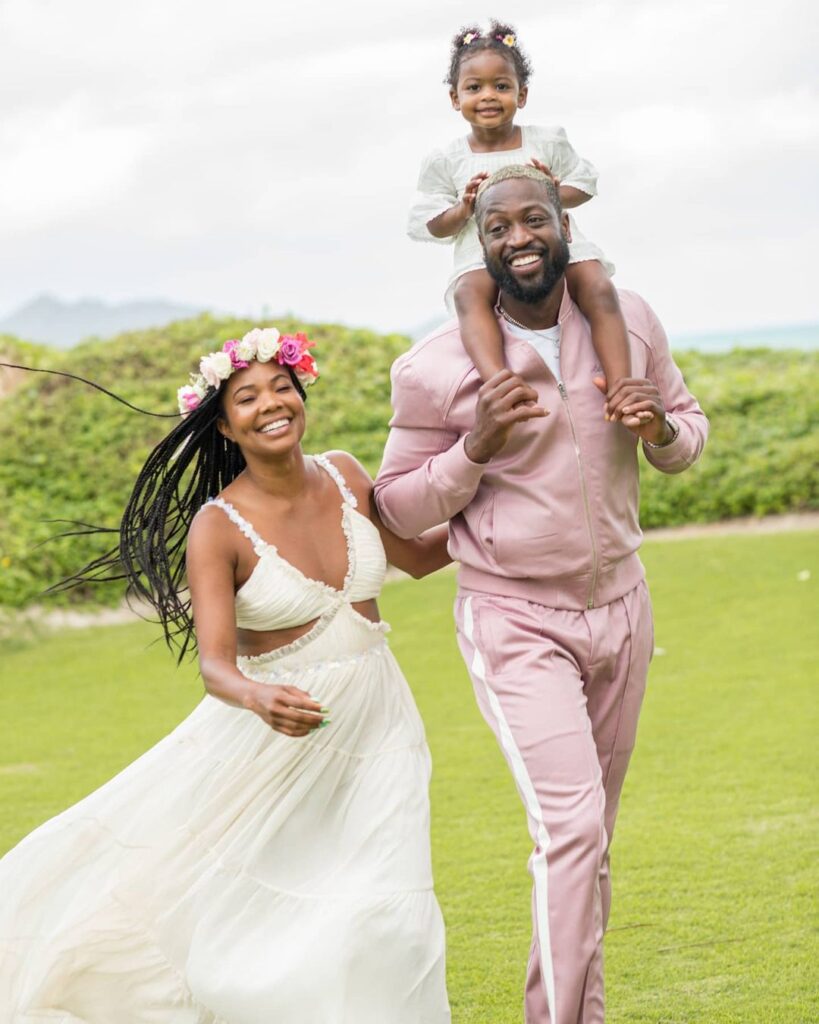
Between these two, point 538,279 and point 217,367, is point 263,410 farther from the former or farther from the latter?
point 538,279

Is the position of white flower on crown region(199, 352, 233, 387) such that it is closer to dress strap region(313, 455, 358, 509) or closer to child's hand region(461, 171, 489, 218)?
dress strap region(313, 455, 358, 509)

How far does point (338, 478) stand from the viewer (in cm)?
404

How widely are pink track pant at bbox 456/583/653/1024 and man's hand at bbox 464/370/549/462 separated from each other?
39 cm

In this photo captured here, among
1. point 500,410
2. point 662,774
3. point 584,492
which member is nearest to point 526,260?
point 500,410

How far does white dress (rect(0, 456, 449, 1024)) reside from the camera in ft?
12.1

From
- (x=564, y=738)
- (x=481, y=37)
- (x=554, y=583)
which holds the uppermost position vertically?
(x=481, y=37)

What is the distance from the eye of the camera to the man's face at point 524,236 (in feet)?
12.2

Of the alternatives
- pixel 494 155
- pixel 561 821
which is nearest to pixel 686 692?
pixel 494 155

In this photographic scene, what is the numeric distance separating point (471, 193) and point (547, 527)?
0.93 meters

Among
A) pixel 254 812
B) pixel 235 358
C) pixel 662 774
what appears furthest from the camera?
pixel 662 774

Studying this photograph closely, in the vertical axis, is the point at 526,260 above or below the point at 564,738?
above

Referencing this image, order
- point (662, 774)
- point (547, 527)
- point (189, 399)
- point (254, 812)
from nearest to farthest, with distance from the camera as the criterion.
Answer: point (547, 527)
point (254, 812)
point (189, 399)
point (662, 774)

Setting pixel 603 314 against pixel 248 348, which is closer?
pixel 603 314

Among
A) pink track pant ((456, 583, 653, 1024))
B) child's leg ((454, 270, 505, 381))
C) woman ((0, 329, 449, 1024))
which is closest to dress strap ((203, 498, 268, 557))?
woman ((0, 329, 449, 1024))
